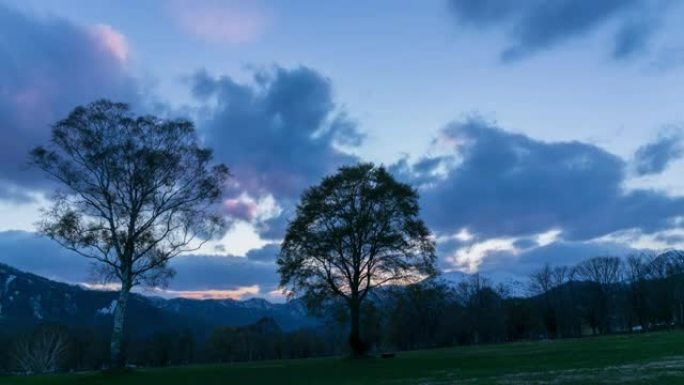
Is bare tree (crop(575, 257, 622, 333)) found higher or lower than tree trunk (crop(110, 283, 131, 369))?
higher

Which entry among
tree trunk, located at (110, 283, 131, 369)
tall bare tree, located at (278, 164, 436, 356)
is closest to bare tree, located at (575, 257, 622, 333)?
tall bare tree, located at (278, 164, 436, 356)

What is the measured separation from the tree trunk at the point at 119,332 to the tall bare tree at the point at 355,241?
54.1 ft

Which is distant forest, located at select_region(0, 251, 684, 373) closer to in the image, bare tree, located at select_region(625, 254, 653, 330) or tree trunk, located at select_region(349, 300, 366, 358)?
bare tree, located at select_region(625, 254, 653, 330)

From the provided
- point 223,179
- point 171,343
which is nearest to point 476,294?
point 171,343

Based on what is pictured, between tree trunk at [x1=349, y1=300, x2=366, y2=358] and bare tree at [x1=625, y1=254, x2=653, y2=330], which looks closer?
tree trunk at [x1=349, y1=300, x2=366, y2=358]

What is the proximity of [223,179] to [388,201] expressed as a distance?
55.7ft

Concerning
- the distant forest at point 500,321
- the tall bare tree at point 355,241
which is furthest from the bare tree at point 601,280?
the tall bare tree at point 355,241

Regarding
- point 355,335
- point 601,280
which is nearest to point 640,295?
point 601,280

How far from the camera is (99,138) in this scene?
1773 inches

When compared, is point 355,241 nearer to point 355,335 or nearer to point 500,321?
point 355,335

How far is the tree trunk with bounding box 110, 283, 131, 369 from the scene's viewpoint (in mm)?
42688

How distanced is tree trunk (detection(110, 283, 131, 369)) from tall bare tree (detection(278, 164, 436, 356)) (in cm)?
1648

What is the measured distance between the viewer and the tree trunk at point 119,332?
42.7 metres

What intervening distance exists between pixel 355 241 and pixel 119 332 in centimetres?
2340
